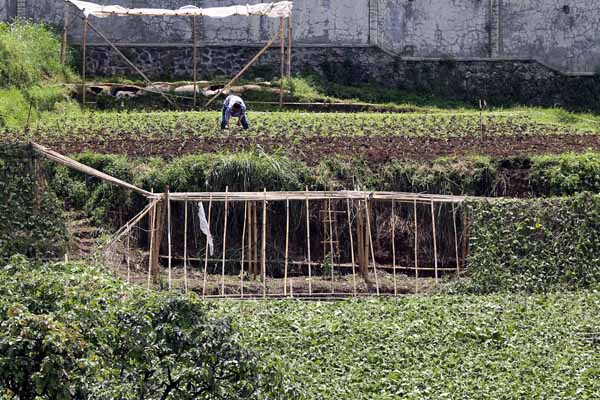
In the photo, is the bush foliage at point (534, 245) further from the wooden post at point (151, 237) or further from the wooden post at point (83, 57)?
the wooden post at point (83, 57)

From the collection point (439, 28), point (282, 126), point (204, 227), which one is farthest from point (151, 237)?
point (439, 28)

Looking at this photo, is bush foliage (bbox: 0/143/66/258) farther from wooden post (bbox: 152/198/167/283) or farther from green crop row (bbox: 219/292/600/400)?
green crop row (bbox: 219/292/600/400)

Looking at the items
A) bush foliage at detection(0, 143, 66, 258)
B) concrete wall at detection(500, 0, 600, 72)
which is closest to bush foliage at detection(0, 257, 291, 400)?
bush foliage at detection(0, 143, 66, 258)

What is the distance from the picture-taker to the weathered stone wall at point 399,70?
31984 mm

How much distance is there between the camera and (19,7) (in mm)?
32188

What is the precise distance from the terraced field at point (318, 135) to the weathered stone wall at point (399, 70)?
3.99m

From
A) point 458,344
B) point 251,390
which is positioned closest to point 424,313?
point 458,344

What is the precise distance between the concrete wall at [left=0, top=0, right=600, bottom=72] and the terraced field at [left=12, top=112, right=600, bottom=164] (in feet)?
15.9

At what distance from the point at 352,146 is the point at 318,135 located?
1.27 meters

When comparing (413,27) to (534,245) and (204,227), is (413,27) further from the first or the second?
(204,227)

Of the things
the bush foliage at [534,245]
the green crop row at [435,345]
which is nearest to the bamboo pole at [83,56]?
the bush foliage at [534,245]

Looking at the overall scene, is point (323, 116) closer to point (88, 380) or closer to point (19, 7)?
point (19, 7)

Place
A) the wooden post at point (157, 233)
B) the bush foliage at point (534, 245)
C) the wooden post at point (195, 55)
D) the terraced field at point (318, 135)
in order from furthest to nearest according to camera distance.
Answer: the wooden post at point (195, 55) < the terraced field at point (318, 135) < the wooden post at point (157, 233) < the bush foliage at point (534, 245)

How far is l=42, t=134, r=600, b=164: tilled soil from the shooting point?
24078 mm
